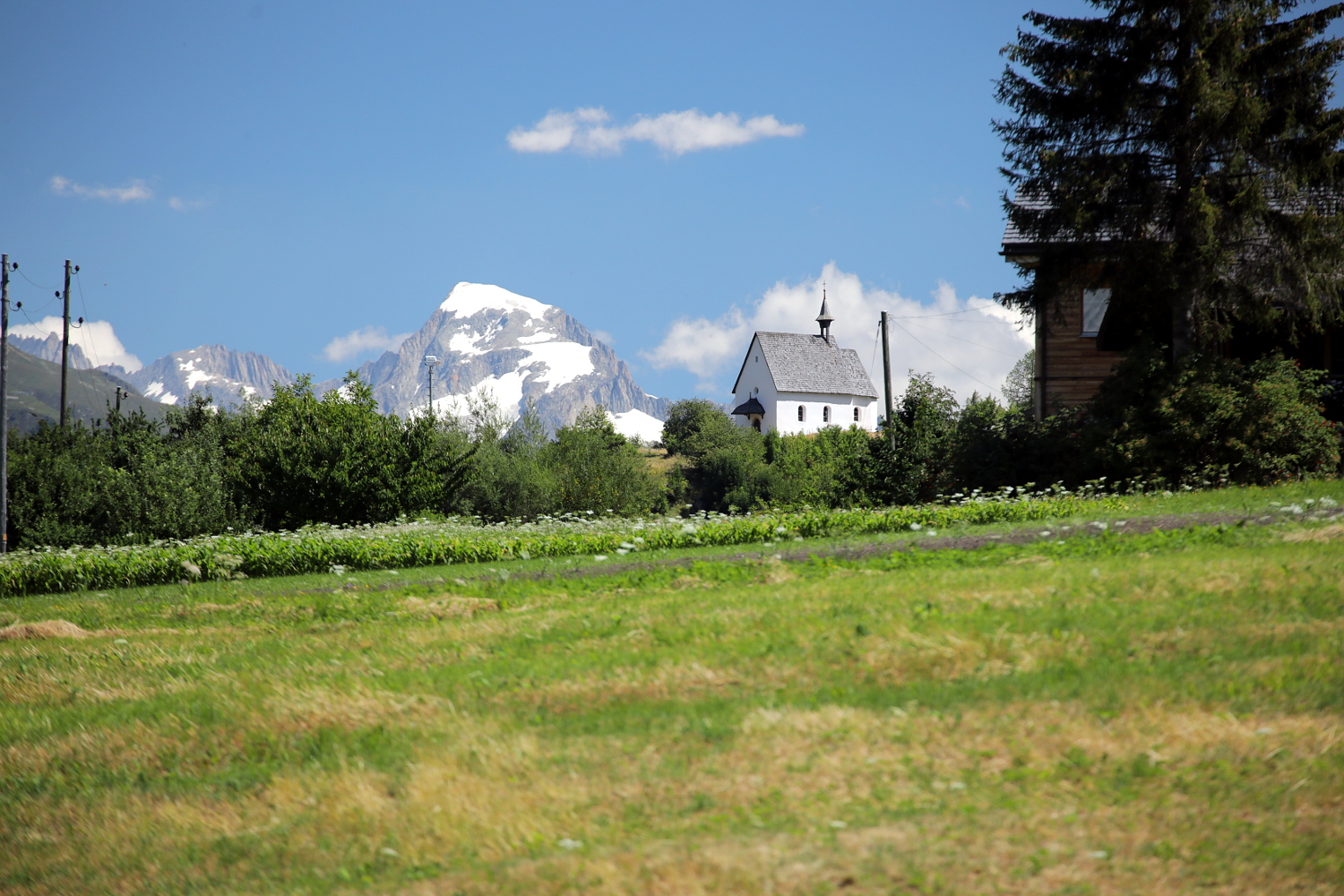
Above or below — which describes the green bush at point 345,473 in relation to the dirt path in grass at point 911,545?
above

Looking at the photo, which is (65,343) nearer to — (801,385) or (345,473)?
(345,473)

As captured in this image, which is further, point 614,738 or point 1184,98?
point 1184,98

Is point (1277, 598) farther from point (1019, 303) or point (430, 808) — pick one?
point (1019, 303)

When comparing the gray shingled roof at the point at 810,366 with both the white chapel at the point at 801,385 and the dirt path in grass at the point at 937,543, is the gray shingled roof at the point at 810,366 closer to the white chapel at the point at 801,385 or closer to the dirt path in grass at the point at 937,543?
the white chapel at the point at 801,385

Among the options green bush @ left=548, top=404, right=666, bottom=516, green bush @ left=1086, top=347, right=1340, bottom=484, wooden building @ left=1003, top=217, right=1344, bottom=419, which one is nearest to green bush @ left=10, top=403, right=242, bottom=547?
green bush @ left=548, top=404, right=666, bottom=516

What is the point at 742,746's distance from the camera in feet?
16.7

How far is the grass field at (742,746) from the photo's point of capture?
4.08 metres

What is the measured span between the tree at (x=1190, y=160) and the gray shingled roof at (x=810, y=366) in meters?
78.7

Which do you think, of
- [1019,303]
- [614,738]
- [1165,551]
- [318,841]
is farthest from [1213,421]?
[318,841]

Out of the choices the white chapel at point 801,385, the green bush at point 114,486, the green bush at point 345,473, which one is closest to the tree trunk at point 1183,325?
the green bush at point 345,473

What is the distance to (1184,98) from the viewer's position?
19.6 meters

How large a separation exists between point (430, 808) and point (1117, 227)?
20.0 m

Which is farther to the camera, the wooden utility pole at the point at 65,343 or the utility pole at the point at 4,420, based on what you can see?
the wooden utility pole at the point at 65,343

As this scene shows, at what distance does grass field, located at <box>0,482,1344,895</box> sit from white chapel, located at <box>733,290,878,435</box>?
90744 mm
